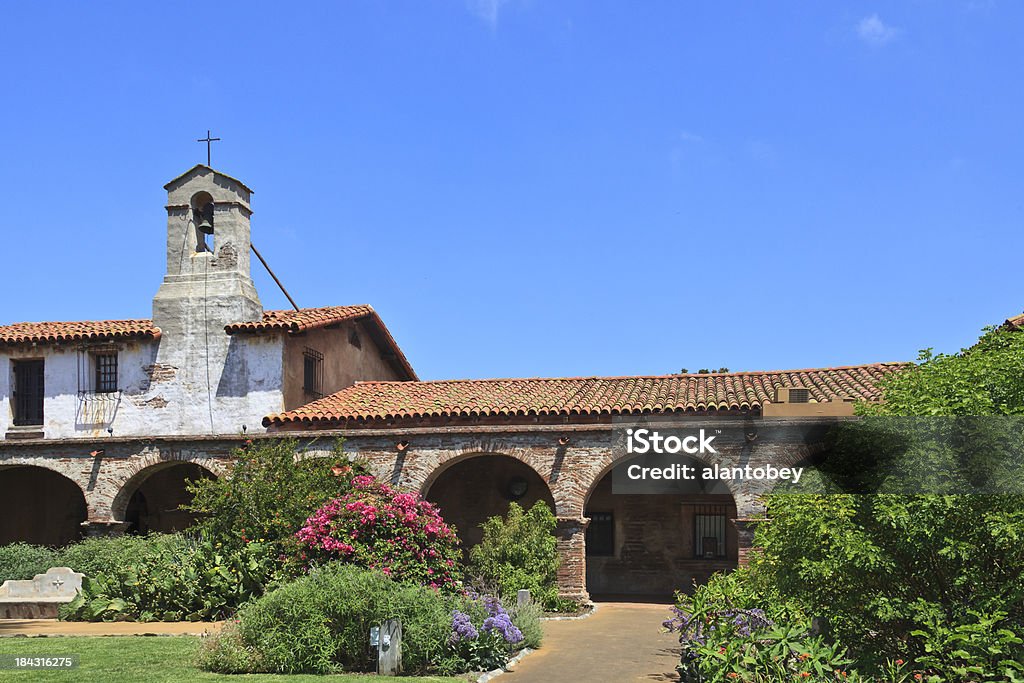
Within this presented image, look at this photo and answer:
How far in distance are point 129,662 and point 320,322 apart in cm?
1239

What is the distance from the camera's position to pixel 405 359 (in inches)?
1224

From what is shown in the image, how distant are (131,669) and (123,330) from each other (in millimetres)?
13598

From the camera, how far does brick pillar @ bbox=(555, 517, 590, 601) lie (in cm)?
2066

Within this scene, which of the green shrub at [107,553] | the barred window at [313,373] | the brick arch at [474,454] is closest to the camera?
the green shrub at [107,553]

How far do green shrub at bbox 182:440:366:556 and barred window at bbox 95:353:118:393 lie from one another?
17.9 ft

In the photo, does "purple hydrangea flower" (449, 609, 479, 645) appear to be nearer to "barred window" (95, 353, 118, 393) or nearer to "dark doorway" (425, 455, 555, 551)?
"dark doorway" (425, 455, 555, 551)

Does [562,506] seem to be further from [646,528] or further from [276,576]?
[276,576]

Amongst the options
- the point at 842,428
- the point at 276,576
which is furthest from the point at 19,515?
the point at 842,428

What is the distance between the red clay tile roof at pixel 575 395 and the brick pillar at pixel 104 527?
161 inches

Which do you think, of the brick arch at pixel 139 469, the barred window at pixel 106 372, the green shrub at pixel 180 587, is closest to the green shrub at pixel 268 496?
the green shrub at pixel 180 587

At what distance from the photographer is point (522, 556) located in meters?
20.7

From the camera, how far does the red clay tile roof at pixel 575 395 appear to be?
71.5ft

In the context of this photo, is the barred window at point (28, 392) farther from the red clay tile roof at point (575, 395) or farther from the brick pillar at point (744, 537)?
the brick pillar at point (744, 537)

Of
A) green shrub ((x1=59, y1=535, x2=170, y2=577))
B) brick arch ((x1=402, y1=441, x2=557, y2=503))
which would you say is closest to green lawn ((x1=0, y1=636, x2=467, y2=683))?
green shrub ((x1=59, y1=535, x2=170, y2=577))
